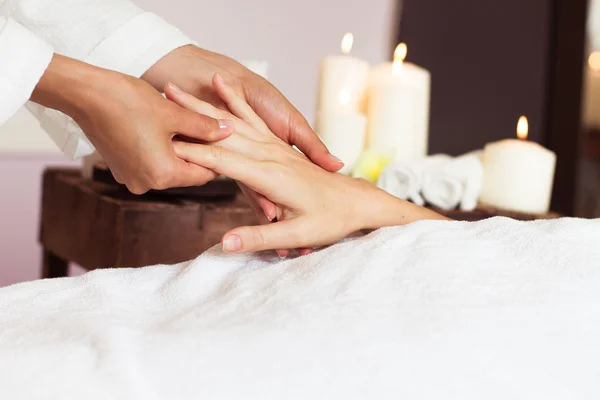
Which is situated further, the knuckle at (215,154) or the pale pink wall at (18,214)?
the pale pink wall at (18,214)

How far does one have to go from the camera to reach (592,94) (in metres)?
2.42

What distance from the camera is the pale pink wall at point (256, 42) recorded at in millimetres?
2410

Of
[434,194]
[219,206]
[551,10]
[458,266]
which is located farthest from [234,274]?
[551,10]

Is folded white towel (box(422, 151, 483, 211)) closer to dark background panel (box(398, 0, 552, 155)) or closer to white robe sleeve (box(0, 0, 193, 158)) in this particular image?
white robe sleeve (box(0, 0, 193, 158))

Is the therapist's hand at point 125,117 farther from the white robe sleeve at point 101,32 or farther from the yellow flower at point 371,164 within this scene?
the yellow flower at point 371,164

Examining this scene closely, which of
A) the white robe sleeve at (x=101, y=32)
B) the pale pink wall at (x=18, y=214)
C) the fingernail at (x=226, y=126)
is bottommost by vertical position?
the pale pink wall at (x=18, y=214)

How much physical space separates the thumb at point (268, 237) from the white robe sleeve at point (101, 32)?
42 centimetres

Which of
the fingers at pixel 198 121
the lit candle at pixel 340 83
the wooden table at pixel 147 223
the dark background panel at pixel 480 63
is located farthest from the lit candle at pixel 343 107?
the dark background panel at pixel 480 63

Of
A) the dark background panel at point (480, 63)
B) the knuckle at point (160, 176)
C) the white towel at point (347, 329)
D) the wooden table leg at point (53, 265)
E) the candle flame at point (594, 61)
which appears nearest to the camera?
the white towel at point (347, 329)

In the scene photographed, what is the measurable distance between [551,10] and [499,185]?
1314mm

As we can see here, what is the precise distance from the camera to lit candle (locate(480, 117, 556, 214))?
142 cm

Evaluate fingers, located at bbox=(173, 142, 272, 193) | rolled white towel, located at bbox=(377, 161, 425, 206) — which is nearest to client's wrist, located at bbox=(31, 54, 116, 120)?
fingers, located at bbox=(173, 142, 272, 193)

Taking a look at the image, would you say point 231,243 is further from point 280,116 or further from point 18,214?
point 18,214

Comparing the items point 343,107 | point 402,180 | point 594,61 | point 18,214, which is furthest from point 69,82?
point 594,61
